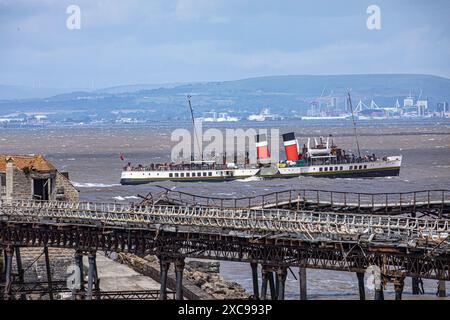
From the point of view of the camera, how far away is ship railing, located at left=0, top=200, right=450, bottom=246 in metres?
54.4

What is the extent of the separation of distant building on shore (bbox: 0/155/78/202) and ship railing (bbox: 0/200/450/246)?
214 centimetres

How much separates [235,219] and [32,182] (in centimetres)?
1688

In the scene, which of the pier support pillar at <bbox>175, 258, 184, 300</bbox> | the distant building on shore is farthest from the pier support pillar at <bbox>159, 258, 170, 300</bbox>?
the distant building on shore

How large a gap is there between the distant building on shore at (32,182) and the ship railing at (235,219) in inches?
84.2

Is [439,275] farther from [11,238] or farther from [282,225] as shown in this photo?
[11,238]

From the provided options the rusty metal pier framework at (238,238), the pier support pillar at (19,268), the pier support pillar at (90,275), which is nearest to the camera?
the rusty metal pier framework at (238,238)

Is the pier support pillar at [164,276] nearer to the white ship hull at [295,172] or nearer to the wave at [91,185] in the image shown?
the wave at [91,185]

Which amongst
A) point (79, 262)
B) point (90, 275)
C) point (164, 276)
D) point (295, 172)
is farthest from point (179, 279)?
point (295, 172)

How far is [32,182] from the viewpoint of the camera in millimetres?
71875

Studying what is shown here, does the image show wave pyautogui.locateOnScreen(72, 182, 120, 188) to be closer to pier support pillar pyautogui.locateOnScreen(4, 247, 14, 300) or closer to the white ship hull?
the white ship hull

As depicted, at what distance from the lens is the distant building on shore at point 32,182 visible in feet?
233

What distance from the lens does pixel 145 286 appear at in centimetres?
6925

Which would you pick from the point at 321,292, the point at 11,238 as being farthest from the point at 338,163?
the point at 11,238

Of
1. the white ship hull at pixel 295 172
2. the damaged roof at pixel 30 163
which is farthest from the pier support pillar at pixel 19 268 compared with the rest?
the white ship hull at pixel 295 172
